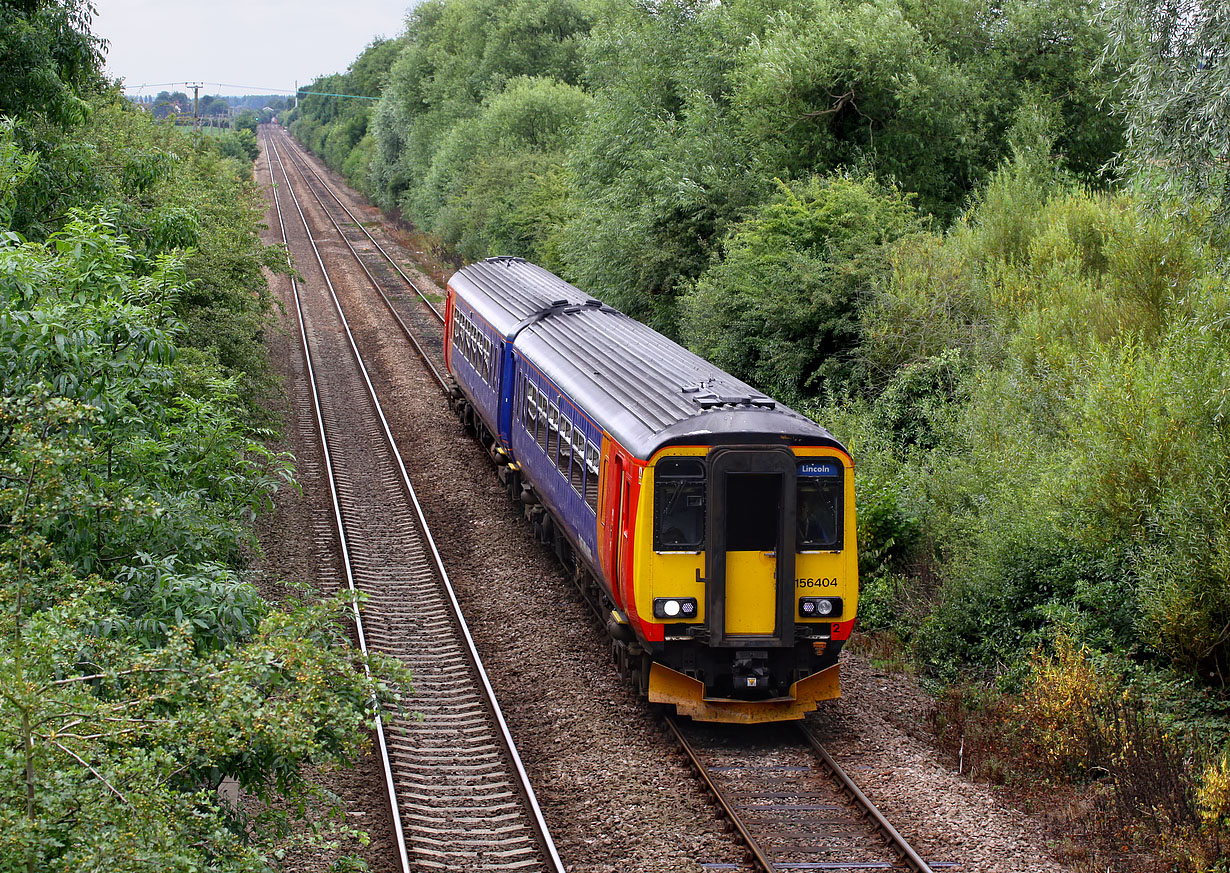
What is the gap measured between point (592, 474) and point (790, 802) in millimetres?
4365

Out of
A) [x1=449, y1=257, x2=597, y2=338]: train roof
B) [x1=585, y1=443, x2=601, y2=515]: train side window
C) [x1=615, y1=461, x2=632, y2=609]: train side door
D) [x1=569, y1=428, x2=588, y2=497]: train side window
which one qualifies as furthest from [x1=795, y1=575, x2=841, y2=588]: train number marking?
[x1=449, y1=257, x2=597, y2=338]: train roof

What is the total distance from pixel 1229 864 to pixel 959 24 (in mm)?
20990

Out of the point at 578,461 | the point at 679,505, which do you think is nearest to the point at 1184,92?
the point at 679,505

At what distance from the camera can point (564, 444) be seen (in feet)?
45.7

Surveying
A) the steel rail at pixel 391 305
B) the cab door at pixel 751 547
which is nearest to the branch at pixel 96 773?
the cab door at pixel 751 547

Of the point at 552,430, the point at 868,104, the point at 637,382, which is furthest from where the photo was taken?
the point at 868,104

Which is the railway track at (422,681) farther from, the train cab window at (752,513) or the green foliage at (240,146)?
the green foliage at (240,146)

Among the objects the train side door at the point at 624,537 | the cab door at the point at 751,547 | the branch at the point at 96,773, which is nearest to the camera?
the branch at the point at 96,773

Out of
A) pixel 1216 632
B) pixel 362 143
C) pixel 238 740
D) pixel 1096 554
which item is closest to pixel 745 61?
pixel 1096 554

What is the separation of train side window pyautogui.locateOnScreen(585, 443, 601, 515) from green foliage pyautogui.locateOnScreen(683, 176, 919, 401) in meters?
7.13

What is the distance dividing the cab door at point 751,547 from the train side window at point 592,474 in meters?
2.04

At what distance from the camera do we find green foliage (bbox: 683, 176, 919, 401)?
18859 mm

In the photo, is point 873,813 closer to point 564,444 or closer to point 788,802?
point 788,802

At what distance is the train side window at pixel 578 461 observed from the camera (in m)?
12.9
